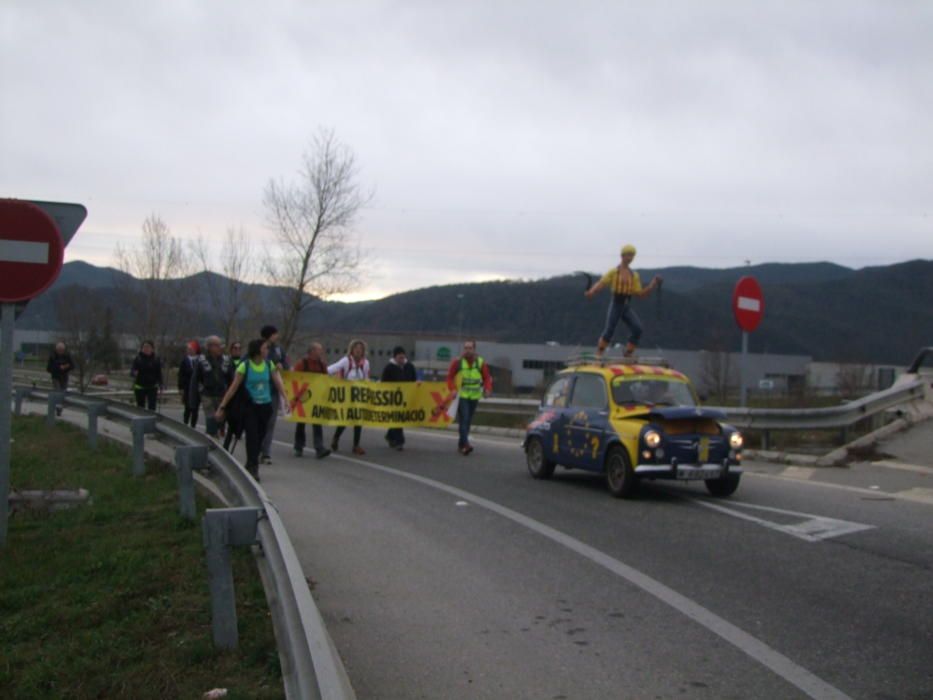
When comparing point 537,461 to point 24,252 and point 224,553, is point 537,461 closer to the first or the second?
point 24,252

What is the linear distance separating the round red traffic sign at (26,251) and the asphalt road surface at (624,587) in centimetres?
315

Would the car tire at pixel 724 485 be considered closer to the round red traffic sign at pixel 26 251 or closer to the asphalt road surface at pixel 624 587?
the asphalt road surface at pixel 624 587

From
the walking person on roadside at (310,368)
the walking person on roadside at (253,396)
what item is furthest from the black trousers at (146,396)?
the walking person on roadside at (253,396)

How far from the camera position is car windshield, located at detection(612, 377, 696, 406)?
39.5 feet

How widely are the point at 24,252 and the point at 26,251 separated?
0.06 feet

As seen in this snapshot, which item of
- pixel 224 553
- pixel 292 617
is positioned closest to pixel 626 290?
pixel 224 553

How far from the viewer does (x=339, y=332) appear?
53.4 meters

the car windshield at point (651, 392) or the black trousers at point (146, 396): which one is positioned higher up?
the car windshield at point (651, 392)

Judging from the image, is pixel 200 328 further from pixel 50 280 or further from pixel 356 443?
pixel 50 280

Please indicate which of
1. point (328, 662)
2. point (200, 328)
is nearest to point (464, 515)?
point (328, 662)

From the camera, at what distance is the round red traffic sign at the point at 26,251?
7.44 m

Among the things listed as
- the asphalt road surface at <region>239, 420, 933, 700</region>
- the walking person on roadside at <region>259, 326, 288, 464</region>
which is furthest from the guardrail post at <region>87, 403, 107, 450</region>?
the asphalt road surface at <region>239, 420, 933, 700</region>

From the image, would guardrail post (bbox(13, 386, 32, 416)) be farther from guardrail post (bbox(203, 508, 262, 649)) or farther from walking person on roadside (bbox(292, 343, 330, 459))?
guardrail post (bbox(203, 508, 262, 649))

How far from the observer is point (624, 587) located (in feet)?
23.6
